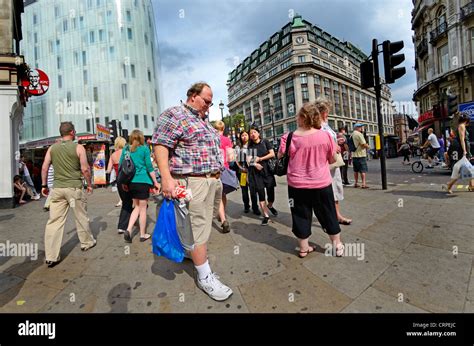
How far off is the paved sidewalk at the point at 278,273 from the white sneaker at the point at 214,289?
7 centimetres

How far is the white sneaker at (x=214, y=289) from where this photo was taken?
2131 millimetres

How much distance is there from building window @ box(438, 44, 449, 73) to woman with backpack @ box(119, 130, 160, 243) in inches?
1288

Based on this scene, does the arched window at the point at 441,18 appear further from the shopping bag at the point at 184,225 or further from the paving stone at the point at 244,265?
the shopping bag at the point at 184,225

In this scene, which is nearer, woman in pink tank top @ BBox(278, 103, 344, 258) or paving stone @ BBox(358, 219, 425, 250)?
woman in pink tank top @ BBox(278, 103, 344, 258)

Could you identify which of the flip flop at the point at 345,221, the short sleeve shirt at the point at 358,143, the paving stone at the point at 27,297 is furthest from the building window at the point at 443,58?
the paving stone at the point at 27,297

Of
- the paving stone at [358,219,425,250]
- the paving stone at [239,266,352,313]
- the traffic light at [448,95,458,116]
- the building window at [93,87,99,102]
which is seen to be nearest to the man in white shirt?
the traffic light at [448,95,458,116]

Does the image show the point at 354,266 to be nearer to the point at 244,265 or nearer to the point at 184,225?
the point at 244,265

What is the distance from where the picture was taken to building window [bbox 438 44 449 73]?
79.6 feet

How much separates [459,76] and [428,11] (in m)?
9.19

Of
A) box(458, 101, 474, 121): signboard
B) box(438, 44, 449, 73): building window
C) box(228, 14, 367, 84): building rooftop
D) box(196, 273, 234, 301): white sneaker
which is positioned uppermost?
box(228, 14, 367, 84): building rooftop

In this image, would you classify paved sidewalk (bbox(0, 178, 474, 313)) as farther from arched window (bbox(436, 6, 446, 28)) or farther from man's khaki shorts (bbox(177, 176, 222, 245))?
arched window (bbox(436, 6, 446, 28))
